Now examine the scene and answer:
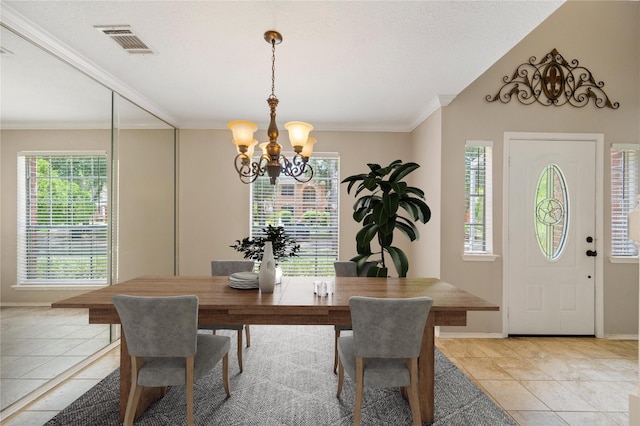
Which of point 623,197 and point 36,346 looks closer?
point 36,346

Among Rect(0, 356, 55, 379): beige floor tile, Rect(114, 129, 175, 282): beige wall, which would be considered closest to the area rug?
Rect(0, 356, 55, 379): beige floor tile

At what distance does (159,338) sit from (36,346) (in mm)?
1357

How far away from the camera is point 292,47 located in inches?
100

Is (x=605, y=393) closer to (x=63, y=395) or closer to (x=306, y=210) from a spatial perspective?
(x=306, y=210)

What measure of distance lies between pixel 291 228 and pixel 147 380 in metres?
2.95

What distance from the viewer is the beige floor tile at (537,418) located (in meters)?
2.18

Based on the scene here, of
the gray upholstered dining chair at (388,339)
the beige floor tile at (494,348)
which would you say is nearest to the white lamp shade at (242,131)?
the gray upholstered dining chair at (388,339)

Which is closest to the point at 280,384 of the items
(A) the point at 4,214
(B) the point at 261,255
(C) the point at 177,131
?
(B) the point at 261,255

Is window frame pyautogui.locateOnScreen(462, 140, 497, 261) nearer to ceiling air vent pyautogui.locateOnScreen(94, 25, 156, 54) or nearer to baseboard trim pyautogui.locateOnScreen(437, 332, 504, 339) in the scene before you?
baseboard trim pyautogui.locateOnScreen(437, 332, 504, 339)

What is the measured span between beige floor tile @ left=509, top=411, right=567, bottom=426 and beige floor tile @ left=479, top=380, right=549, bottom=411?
5 cm

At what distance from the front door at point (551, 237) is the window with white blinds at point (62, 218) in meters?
4.12

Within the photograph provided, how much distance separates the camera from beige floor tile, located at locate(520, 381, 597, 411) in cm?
237

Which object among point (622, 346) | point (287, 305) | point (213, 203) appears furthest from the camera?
point (213, 203)

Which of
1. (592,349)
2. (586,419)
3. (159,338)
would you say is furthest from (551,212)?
(159,338)
